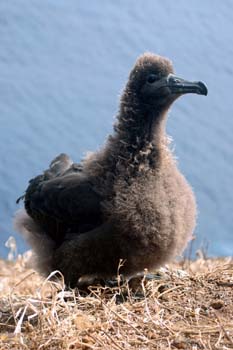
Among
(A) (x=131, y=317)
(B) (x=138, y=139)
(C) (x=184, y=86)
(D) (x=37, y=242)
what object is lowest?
(A) (x=131, y=317)

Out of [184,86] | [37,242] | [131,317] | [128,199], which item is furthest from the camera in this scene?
[37,242]

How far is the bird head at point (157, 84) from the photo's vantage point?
3410mm

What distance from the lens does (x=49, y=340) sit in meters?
2.56

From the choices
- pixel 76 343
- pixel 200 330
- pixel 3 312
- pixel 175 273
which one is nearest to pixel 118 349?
pixel 76 343

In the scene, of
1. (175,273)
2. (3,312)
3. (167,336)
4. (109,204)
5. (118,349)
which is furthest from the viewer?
(175,273)

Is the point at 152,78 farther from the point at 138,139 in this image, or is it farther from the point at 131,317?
the point at 131,317

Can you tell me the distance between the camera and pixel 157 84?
135 inches

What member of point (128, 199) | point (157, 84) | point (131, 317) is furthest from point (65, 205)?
point (131, 317)

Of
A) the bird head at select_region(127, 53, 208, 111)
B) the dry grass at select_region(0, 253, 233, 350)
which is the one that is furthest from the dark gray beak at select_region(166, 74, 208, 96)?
the dry grass at select_region(0, 253, 233, 350)

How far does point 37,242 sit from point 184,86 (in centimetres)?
103

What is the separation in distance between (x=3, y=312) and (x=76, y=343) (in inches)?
24.5

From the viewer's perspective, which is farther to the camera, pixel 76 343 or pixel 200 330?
pixel 200 330

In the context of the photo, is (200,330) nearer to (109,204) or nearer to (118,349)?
(118,349)

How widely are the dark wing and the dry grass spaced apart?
1.03 feet
